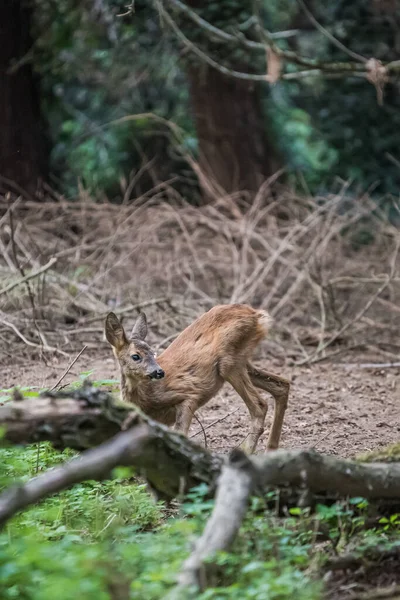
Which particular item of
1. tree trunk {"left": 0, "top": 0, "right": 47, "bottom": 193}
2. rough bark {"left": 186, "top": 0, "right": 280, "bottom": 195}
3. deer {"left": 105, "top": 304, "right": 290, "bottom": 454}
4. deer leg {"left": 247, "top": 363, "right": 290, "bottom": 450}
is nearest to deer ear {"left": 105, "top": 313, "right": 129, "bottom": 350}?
deer {"left": 105, "top": 304, "right": 290, "bottom": 454}

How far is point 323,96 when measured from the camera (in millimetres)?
20312

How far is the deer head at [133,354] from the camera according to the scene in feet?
21.3

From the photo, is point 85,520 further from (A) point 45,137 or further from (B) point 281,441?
(A) point 45,137

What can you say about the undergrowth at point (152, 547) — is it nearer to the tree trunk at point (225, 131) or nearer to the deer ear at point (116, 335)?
the deer ear at point (116, 335)

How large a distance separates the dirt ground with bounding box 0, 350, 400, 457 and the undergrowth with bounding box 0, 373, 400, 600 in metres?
1.68

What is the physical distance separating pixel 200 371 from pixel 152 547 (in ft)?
9.19

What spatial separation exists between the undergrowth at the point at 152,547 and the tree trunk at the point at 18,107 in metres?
10.4

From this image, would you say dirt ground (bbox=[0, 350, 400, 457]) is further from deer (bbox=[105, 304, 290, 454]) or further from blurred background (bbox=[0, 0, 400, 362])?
blurred background (bbox=[0, 0, 400, 362])

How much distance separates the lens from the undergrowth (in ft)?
11.3

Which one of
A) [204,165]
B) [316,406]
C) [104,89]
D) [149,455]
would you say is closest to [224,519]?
[149,455]

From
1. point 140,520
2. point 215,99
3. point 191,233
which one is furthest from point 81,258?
point 140,520

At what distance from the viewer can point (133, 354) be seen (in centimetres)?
664

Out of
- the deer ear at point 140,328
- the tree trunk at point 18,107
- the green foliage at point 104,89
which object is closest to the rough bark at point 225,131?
the green foliage at point 104,89

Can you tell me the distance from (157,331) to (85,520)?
4.95m
